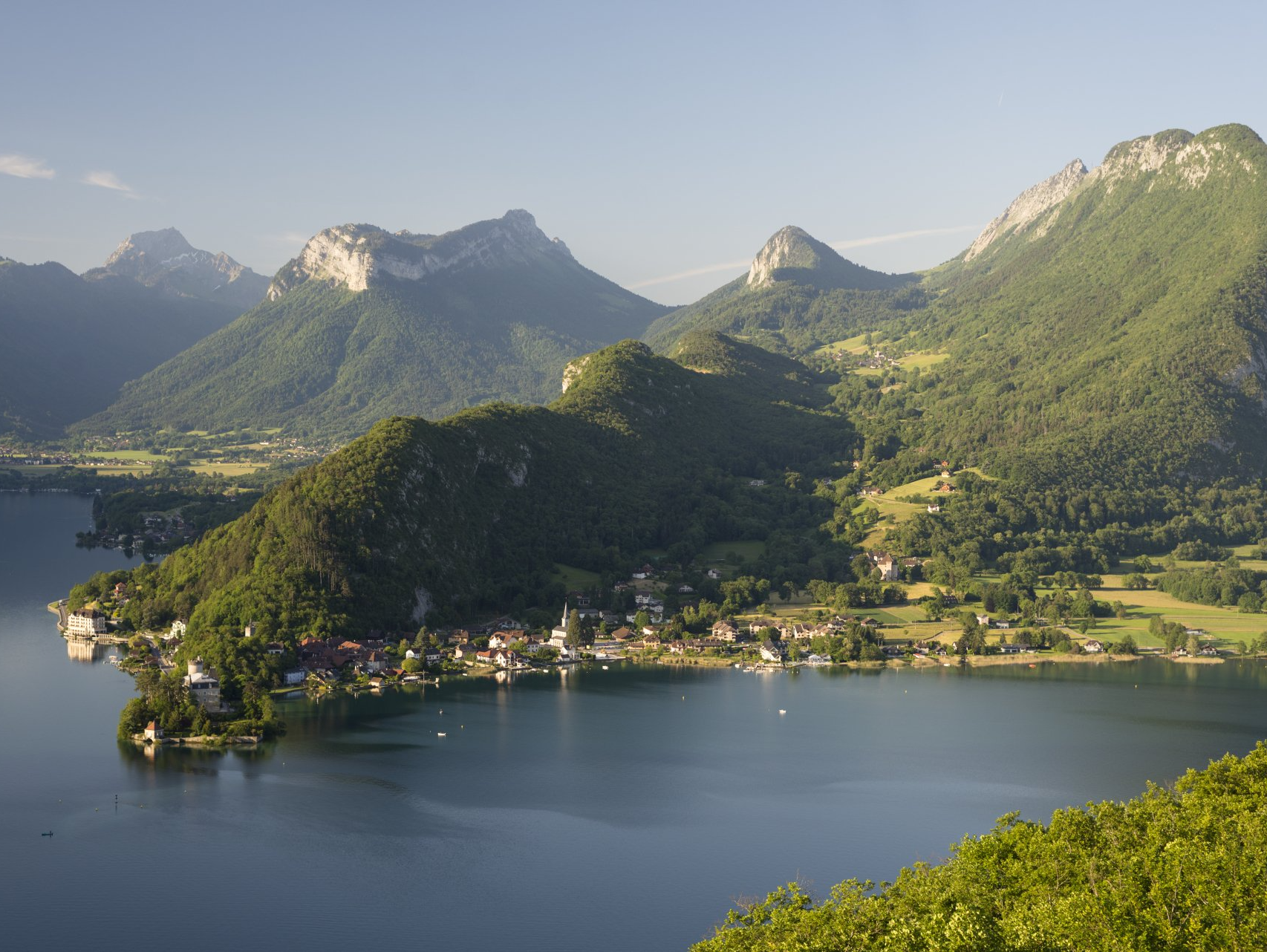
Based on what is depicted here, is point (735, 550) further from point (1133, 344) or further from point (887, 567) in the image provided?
point (1133, 344)

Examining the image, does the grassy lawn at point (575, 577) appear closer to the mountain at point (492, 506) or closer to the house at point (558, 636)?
the mountain at point (492, 506)

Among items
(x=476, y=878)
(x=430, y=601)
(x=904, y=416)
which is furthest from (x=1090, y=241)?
(x=476, y=878)

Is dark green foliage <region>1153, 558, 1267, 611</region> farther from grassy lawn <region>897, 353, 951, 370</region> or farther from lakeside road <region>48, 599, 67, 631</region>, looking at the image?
grassy lawn <region>897, 353, 951, 370</region>

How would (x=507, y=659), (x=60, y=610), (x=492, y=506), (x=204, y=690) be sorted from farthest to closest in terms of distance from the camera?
1. (x=492, y=506)
2. (x=60, y=610)
3. (x=507, y=659)
4. (x=204, y=690)

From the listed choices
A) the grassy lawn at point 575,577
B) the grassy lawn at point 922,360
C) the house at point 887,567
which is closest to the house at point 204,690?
the grassy lawn at point 575,577

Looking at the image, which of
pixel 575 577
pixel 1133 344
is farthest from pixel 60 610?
pixel 1133 344

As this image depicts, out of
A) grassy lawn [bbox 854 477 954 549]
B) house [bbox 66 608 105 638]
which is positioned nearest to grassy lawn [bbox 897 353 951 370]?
grassy lawn [bbox 854 477 954 549]
